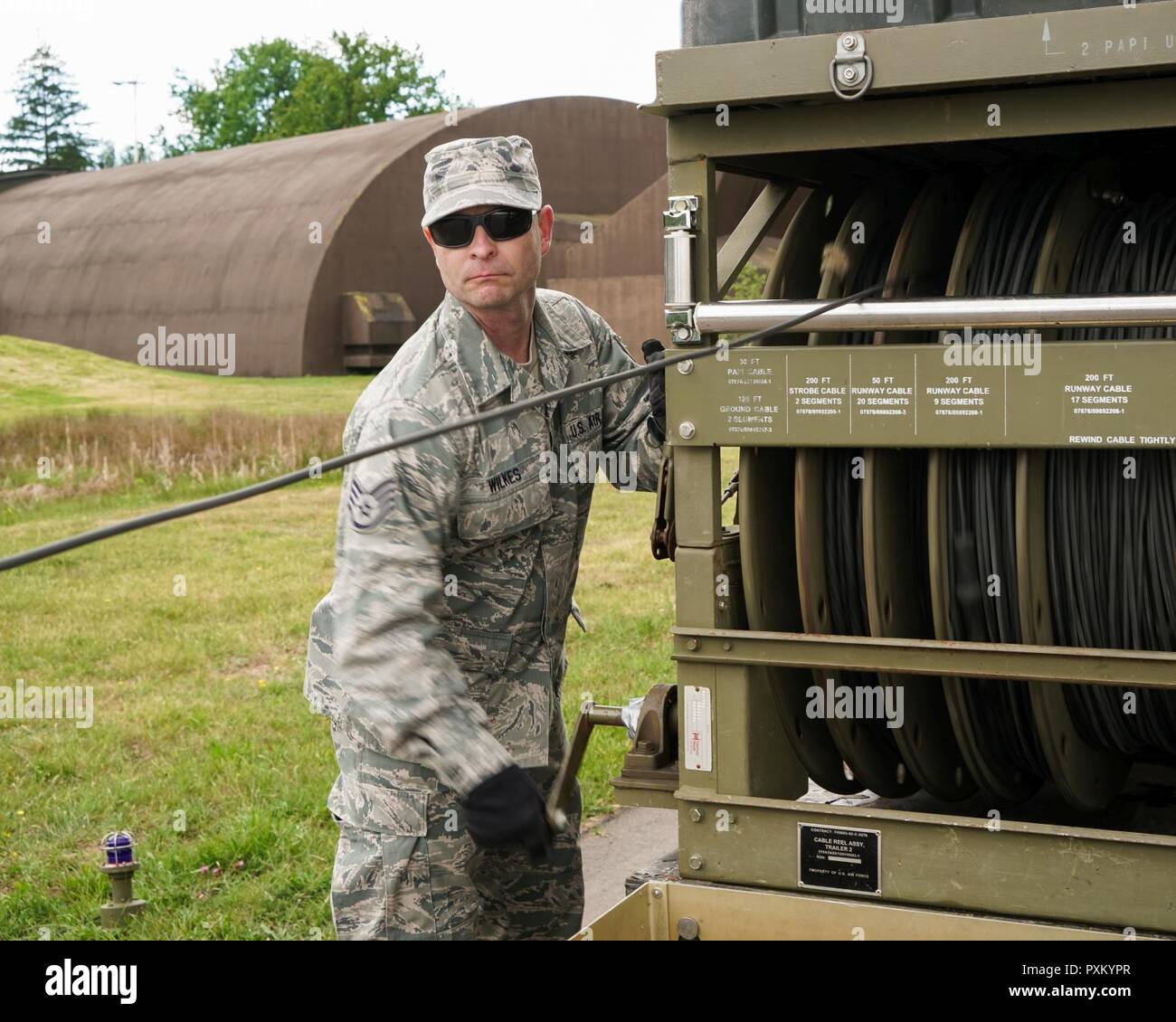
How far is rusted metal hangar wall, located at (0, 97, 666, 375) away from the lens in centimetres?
2667

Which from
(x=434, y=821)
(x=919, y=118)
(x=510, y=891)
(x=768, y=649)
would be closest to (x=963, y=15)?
(x=919, y=118)

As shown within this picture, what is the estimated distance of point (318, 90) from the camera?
5444 centimetres

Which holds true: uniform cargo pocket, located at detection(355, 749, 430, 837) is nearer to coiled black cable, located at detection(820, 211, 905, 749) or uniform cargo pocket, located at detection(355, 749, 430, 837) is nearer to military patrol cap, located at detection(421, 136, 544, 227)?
coiled black cable, located at detection(820, 211, 905, 749)

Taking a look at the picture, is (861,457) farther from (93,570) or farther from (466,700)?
(93,570)

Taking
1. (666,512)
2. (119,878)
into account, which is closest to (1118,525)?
(666,512)

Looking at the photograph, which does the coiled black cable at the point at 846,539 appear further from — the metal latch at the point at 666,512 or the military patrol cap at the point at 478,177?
the military patrol cap at the point at 478,177

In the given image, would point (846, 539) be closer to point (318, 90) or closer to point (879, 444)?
point (879, 444)

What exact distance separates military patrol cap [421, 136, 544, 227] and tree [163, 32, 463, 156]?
52.2 metres

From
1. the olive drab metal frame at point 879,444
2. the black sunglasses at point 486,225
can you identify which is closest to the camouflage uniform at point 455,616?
the black sunglasses at point 486,225

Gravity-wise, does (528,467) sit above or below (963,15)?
below

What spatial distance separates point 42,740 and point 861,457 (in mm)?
4899

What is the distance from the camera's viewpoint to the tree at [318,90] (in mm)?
54438

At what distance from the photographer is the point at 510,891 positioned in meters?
3.91

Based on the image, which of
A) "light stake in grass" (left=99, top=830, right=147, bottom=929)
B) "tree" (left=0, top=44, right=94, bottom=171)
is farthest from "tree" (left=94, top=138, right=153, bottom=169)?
"light stake in grass" (left=99, top=830, right=147, bottom=929)
